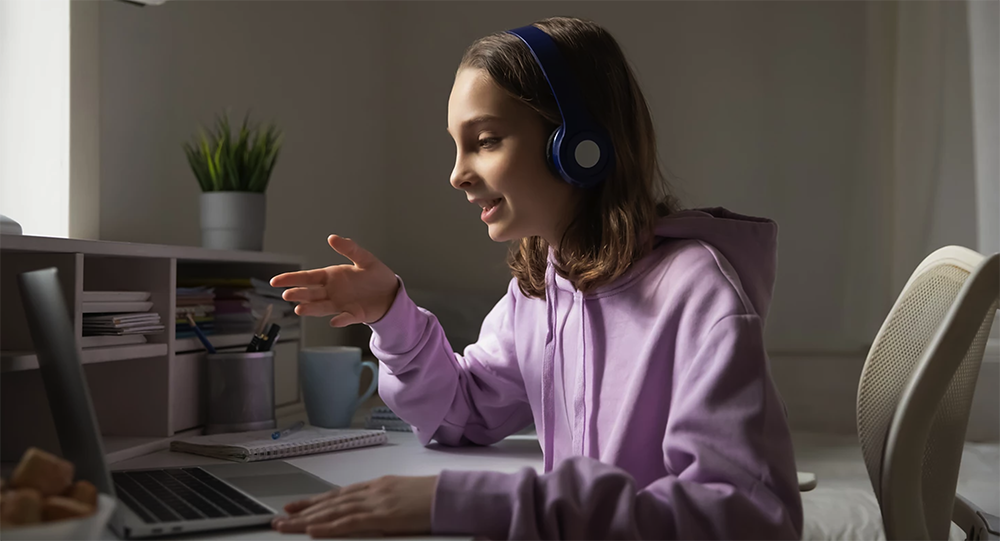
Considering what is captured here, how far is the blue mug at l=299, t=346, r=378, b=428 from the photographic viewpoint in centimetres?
132

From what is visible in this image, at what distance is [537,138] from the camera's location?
981mm

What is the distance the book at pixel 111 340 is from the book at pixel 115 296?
0.16ft

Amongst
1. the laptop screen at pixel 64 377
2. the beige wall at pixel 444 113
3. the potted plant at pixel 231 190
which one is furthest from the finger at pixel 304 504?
the beige wall at pixel 444 113

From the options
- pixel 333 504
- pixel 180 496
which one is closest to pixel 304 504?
pixel 333 504

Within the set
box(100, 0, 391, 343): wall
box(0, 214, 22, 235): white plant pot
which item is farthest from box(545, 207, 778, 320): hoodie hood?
box(100, 0, 391, 343): wall

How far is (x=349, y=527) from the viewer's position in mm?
652

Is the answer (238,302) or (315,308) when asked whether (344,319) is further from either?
(238,302)

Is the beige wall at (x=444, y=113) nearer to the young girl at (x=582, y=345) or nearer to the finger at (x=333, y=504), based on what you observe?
the young girl at (x=582, y=345)

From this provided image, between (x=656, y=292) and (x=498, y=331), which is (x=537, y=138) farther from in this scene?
(x=498, y=331)

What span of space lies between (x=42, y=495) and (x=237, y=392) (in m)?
0.75

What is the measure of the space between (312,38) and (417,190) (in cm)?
53

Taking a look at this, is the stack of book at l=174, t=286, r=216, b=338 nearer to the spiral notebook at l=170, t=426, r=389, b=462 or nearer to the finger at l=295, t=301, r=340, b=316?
the spiral notebook at l=170, t=426, r=389, b=462

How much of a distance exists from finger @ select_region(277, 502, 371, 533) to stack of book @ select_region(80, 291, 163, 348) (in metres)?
0.55

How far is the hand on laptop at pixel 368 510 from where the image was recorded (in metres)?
0.65
